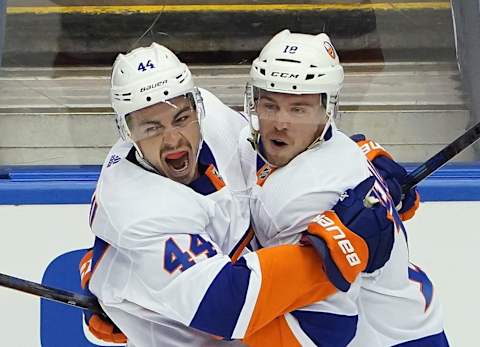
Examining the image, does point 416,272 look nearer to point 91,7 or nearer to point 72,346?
point 72,346

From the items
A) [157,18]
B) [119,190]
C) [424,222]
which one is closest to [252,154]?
[119,190]

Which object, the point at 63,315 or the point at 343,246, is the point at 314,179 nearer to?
the point at 343,246

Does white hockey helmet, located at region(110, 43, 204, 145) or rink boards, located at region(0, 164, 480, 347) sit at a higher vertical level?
white hockey helmet, located at region(110, 43, 204, 145)

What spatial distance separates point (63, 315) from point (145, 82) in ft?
3.14

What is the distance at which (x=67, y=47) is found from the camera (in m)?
3.19

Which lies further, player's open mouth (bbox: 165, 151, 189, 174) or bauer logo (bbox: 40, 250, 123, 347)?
bauer logo (bbox: 40, 250, 123, 347)

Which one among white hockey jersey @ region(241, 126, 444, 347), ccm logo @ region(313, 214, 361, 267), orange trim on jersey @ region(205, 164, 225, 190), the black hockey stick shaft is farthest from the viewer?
the black hockey stick shaft

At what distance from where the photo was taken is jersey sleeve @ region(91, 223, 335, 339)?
1.92 meters

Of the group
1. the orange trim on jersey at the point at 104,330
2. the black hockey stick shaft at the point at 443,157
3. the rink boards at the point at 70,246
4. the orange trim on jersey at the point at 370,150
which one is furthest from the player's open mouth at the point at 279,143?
the rink boards at the point at 70,246

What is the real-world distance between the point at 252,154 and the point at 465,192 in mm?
814

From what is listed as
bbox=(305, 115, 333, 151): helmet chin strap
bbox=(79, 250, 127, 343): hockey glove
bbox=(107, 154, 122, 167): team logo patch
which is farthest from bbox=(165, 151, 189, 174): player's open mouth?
bbox=(79, 250, 127, 343): hockey glove

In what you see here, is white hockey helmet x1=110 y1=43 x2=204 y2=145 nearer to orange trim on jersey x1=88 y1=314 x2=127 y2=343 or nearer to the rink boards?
orange trim on jersey x1=88 y1=314 x2=127 y2=343

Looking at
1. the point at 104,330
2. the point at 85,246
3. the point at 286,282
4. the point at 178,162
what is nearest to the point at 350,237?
the point at 286,282

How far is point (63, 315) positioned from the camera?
2.77 metres
